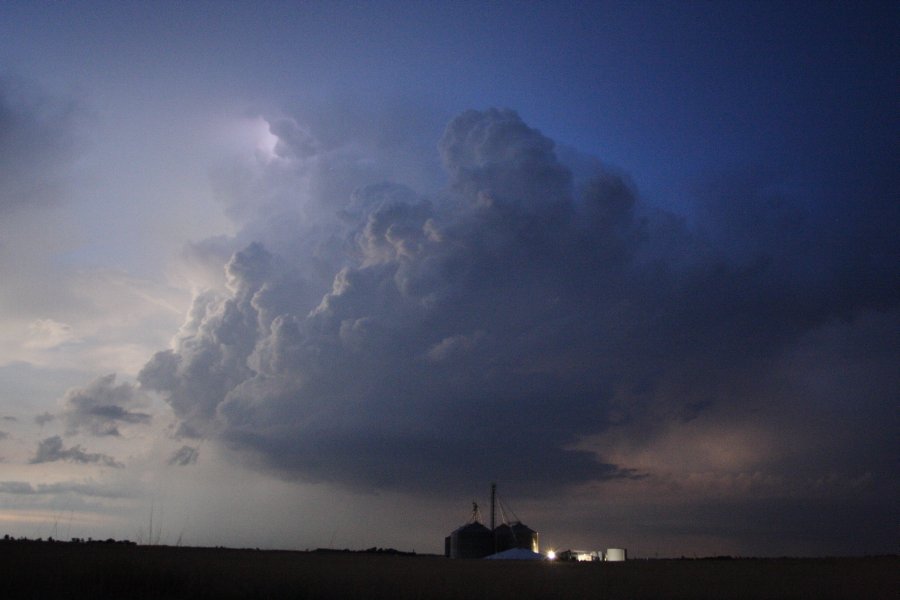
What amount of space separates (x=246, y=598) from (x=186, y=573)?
8.09m

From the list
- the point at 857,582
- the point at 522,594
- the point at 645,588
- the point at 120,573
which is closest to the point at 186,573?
the point at 120,573

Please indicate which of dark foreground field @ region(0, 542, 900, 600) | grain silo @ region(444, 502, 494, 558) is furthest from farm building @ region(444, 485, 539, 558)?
dark foreground field @ region(0, 542, 900, 600)

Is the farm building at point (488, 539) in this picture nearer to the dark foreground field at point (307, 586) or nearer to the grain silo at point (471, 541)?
the grain silo at point (471, 541)

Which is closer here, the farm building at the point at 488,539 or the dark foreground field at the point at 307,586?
the dark foreground field at the point at 307,586

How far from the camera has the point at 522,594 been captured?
1583 inches

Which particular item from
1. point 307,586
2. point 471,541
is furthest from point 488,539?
point 307,586

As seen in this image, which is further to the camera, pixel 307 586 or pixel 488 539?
pixel 488 539

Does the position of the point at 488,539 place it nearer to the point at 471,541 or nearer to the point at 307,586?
the point at 471,541

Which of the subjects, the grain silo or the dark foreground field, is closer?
the dark foreground field

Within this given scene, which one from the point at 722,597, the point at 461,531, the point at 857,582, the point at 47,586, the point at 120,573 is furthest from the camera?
the point at 461,531

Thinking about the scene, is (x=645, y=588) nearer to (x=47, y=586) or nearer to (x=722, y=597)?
(x=722, y=597)

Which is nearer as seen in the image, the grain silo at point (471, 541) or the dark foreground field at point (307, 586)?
the dark foreground field at point (307, 586)

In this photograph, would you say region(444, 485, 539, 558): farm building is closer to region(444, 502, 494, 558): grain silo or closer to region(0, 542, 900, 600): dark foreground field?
region(444, 502, 494, 558): grain silo

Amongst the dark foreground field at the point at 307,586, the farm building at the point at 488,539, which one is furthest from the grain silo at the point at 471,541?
the dark foreground field at the point at 307,586
